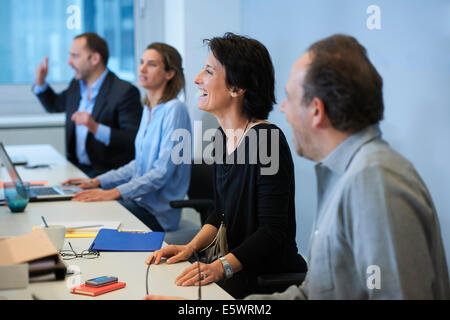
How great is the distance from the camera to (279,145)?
1.80 meters

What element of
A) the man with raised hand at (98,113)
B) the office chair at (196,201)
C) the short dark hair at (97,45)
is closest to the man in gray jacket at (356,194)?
the office chair at (196,201)

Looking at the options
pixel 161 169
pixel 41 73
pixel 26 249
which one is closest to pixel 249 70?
pixel 26 249

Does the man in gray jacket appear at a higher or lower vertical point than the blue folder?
higher

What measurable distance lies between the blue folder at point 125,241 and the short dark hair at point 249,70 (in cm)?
54

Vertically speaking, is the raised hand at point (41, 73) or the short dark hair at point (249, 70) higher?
the raised hand at point (41, 73)

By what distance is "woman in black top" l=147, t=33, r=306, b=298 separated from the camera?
5.74ft

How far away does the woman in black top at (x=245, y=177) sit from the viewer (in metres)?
1.75

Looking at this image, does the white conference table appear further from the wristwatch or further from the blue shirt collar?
the blue shirt collar

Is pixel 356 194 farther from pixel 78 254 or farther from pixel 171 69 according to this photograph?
pixel 171 69

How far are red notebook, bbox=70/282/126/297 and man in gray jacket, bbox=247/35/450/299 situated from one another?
43 centimetres

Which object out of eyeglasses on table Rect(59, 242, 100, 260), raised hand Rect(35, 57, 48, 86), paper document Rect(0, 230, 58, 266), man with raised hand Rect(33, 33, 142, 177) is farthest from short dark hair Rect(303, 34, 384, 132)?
raised hand Rect(35, 57, 48, 86)

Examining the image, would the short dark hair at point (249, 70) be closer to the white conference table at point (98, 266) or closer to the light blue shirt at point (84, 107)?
the white conference table at point (98, 266)
